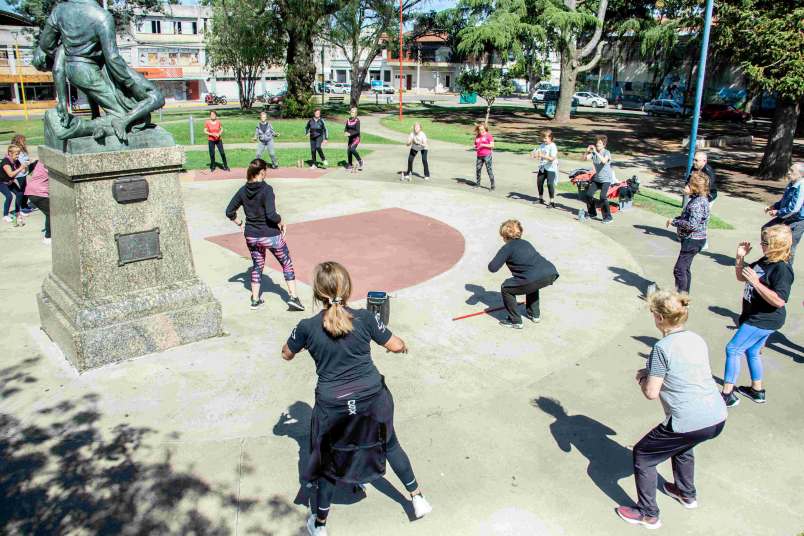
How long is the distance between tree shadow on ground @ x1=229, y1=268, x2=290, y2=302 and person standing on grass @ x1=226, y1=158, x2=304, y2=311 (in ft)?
2.22

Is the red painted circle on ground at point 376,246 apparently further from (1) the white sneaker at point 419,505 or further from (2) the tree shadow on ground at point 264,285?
(1) the white sneaker at point 419,505

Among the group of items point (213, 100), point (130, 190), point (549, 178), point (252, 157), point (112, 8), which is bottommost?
point (252, 157)

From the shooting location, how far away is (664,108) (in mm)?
49656

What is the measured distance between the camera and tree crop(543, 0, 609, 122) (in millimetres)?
33938

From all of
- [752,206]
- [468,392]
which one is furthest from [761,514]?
[752,206]

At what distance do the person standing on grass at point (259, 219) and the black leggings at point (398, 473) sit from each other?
418cm

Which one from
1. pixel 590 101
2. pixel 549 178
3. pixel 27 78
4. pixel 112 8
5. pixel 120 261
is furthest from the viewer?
pixel 590 101

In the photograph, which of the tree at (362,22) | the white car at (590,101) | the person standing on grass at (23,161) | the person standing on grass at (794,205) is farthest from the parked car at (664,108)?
the person standing on grass at (23,161)

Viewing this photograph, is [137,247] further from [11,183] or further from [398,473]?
[11,183]

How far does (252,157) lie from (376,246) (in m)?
11.5

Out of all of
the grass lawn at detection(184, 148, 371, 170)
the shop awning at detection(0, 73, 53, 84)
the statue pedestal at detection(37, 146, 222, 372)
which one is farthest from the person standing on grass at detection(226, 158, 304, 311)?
the shop awning at detection(0, 73, 53, 84)

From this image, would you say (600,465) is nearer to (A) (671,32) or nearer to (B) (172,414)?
(B) (172,414)

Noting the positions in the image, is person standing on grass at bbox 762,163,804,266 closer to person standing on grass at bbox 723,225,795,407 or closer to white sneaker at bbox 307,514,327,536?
person standing on grass at bbox 723,225,795,407

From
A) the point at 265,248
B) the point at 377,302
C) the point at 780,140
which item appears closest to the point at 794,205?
the point at 377,302
